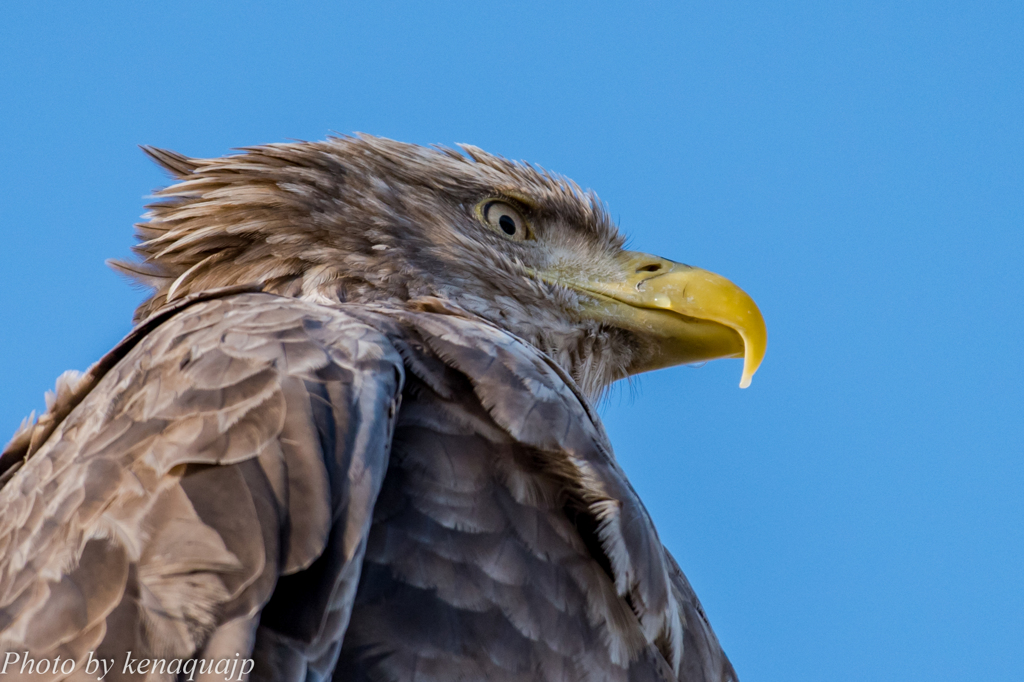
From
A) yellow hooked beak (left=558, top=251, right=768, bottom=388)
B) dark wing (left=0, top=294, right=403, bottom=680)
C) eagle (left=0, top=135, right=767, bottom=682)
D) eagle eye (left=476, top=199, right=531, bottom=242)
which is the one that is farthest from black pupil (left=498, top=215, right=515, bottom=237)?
dark wing (left=0, top=294, right=403, bottom=680)

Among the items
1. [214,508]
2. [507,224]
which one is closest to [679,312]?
[507,224]

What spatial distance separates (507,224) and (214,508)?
2102 mm

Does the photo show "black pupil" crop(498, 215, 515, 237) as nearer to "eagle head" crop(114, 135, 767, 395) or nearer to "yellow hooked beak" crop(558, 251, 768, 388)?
"eagle head" crop(114, 135, 767, 395)

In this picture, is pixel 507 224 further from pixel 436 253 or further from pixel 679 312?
pixel 679 312

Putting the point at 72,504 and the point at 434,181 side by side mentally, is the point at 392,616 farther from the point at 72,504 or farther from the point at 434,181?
the point at 434,181

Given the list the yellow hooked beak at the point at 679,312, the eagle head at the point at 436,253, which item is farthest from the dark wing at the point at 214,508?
the yellow hooked beak at the point at 679,312

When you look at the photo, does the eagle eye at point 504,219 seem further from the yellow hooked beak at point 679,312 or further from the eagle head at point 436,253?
the yellow hooked beak at point 679,312

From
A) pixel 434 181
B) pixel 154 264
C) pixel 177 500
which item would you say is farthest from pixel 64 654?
pixel 434 181

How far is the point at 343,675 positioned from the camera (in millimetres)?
2379

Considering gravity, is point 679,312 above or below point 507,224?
below

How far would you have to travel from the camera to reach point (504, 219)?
164 inches

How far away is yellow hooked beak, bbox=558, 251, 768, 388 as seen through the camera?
3.82 m

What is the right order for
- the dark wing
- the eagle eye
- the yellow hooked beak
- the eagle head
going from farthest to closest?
1. the eagle eye
2. the yellow hooked beak
3. the eagle head
4. the dark wing

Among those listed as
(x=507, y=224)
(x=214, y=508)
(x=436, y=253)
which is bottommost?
(x=214, y=508)
